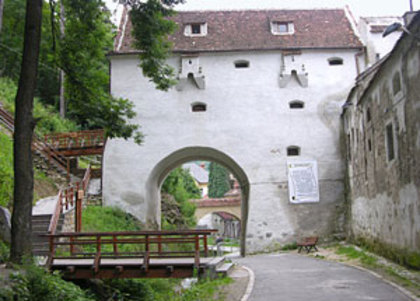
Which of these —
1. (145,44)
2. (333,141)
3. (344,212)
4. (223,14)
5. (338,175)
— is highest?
(223,14)

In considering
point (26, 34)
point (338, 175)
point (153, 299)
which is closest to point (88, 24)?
point (26, 34)

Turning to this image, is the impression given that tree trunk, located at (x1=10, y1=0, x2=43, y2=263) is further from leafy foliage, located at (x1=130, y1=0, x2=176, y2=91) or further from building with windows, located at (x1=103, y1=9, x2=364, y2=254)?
building with windows, located at (x1=103, y1=9, x2=364, y2=254)

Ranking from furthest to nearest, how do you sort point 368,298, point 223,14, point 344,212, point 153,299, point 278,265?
point 223,14 → point 344,212 → point 278,265 → point 153,299 → point 368,298

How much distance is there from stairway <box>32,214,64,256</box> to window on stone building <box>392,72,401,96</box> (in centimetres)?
974

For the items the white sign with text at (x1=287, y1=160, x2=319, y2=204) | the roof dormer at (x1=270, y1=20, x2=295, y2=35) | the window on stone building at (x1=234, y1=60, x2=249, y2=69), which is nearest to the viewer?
the white sign with text at (x1=287, y1=160, x2=319, y2=204)

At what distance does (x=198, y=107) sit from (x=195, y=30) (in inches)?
147

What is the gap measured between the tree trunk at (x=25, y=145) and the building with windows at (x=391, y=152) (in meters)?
7.67

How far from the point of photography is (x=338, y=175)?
19344 mm

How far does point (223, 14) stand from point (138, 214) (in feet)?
33.4

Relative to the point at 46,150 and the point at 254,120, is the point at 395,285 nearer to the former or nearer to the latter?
the point at 254,120

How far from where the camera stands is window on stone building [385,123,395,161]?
1184 cm

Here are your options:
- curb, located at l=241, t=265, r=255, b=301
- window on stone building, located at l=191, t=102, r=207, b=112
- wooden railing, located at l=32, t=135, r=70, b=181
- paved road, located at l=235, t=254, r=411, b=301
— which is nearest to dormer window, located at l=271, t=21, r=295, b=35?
window on stone building, located at l=191, t=102, r=207, b=112

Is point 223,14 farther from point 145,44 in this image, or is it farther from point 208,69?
point 145,44

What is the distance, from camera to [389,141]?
12094 mm
